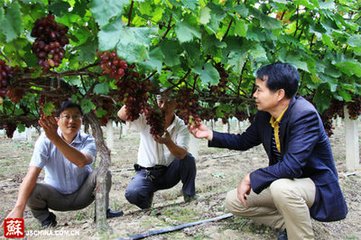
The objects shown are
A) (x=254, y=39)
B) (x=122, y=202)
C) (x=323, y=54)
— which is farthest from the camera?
(x=122, y=202)

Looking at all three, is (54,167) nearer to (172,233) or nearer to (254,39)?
(172,233)

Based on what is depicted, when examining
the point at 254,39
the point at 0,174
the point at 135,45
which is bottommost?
the point at 0,174

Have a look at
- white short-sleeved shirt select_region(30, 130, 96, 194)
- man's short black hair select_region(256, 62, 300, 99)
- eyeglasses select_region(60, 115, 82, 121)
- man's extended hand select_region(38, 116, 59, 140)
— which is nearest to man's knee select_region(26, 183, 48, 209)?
white short-sleeved shirt select_region(30, 130, 96, 194)

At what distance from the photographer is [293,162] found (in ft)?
8.75

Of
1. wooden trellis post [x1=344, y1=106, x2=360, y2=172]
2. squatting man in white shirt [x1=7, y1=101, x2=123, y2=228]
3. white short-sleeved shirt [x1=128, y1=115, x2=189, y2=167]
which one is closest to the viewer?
squatting man in white shirt [x1=7, y1=101, x2=123, y2=228]

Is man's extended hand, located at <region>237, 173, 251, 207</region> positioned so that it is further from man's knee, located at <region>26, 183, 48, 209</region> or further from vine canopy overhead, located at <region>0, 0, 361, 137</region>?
man's knee, located at <region>26, 183, 48, 209</region>

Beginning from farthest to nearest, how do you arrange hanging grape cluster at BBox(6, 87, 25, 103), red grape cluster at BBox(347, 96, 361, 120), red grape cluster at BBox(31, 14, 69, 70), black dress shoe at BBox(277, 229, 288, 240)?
red grape cluster at BBox(347, 96, 361, 120) < black dress shoe at BBox(277, 229, 288, 240) < hanging grape cluster at BBox(6, 87, 25, 103) < red grape cluster at BBox(31, 14, 69, 70)

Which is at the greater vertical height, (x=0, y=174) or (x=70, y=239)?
(x=70, y=239)

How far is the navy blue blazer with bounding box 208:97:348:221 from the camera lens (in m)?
2.68

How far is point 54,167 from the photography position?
3.83 meters

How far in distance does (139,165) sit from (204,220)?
1.36 m

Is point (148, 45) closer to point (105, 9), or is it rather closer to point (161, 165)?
point (105, 9)

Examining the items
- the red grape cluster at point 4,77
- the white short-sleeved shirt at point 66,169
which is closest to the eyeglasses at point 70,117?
the white short-sleeved shirt at point 66,169

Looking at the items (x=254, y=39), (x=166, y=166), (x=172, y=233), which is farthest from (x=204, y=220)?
(x=254, y=39)
